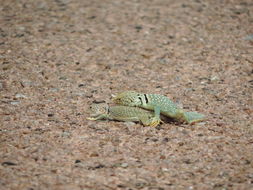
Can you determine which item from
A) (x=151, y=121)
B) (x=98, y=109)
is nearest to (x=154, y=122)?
(x=151, y=121)

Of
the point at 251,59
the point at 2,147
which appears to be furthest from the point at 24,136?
the point at 251,59

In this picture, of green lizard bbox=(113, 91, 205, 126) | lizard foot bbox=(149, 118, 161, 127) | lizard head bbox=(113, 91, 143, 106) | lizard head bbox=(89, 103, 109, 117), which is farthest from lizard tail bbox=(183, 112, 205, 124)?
lizard head bbox=(89, 103, 109, 117)

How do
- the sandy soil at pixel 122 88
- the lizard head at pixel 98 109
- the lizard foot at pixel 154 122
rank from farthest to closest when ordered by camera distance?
the lizard head at pixel 98 109 < the lizard foot at pixel 154 122 < the sandy soil at pixel 122 88

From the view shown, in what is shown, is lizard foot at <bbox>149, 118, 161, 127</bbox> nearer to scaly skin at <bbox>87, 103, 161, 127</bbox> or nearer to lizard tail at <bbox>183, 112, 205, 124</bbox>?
scaly skin at <bbox>87, 103, 161, 127</bbox>

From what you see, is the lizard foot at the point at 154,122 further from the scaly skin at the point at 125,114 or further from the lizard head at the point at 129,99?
the lizard head at the point at 129,99

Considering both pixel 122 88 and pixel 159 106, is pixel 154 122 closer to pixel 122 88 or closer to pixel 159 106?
pixel 159 106

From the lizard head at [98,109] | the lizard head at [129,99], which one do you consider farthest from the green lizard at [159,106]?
the lizard head at [98,109]
